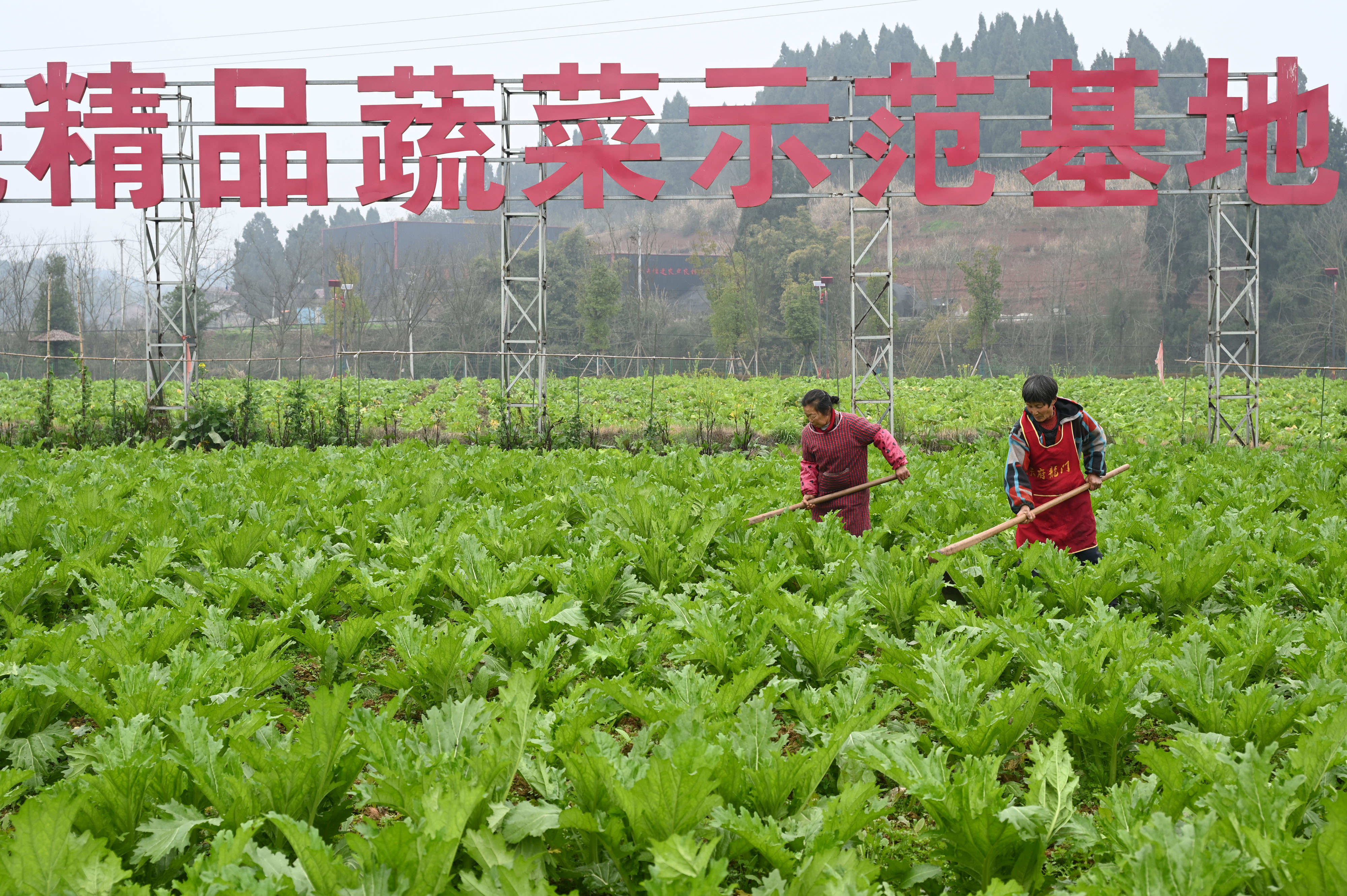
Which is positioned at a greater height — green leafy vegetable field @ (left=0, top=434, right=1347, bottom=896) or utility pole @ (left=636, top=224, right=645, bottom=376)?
utility pole @ (left=636, top=224, right=645, bottom=376)

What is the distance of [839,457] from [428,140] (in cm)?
1131

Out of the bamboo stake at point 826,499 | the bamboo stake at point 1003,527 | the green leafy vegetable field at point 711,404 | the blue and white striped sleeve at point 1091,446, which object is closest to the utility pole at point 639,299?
the green leafy vegetable field at point 711,404

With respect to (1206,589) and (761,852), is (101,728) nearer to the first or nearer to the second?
(761,852)

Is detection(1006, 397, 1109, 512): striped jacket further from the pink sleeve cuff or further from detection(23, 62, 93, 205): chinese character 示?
detection(23, 62, 93, 205): chinese character 示

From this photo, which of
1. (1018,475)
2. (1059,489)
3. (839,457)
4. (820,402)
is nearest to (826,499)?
(839,457)

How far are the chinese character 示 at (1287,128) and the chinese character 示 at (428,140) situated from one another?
12.1 m

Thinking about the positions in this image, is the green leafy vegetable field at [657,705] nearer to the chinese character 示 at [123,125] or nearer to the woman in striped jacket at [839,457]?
the woman in striped jacket at [839,457]

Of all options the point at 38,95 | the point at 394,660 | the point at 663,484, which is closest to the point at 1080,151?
the point at 663,484

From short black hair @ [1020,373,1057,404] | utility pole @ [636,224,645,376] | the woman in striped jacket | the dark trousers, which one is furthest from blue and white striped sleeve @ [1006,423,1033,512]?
utility pole @ [636,224,645,376]

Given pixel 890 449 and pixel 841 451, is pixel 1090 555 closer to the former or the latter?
pixel 890 449

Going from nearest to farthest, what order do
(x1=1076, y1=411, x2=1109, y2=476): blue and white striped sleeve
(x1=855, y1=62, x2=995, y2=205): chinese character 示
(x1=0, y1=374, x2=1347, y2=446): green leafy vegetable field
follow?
(x1=1076, y1=411, x2=1109, y2=476): blue and white striped sleeve → (x1=855, y1=62, x2=995, y2=205): chinese character 示 → (x1=0, y1=374, x2=1347, y2=446): green leafy vegetable field

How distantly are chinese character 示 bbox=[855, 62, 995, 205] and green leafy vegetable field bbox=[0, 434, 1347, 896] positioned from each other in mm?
9040

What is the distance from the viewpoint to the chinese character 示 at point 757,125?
51.2ft

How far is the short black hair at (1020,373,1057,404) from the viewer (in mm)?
6242
